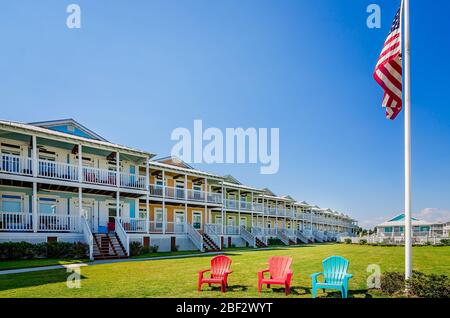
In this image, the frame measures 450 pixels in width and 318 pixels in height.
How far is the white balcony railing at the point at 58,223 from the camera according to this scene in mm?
19672

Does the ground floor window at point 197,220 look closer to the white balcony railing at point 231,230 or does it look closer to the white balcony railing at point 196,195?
the white balcony railing at point 196,195

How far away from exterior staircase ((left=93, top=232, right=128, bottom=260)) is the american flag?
16813 mm

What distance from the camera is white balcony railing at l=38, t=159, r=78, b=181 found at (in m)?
20.0

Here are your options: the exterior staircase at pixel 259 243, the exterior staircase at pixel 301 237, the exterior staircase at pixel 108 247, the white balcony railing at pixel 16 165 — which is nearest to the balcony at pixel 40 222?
the exterior staircase at pixel 108 247

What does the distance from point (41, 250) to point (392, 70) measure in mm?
18044

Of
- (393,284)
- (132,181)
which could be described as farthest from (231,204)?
(393,284)

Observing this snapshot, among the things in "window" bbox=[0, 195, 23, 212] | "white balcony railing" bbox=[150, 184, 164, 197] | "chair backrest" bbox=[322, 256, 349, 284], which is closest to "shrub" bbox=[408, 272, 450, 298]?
"chair backrest" bbox=[322, 256, 349, 284]

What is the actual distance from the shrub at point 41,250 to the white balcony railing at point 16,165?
12.6ft

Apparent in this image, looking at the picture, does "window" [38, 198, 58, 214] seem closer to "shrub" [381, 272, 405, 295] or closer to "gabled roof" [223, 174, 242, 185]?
"shrub" [381, 272, 405, 295]

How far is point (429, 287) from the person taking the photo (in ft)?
26.1

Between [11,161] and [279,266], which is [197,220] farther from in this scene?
[279,266]
